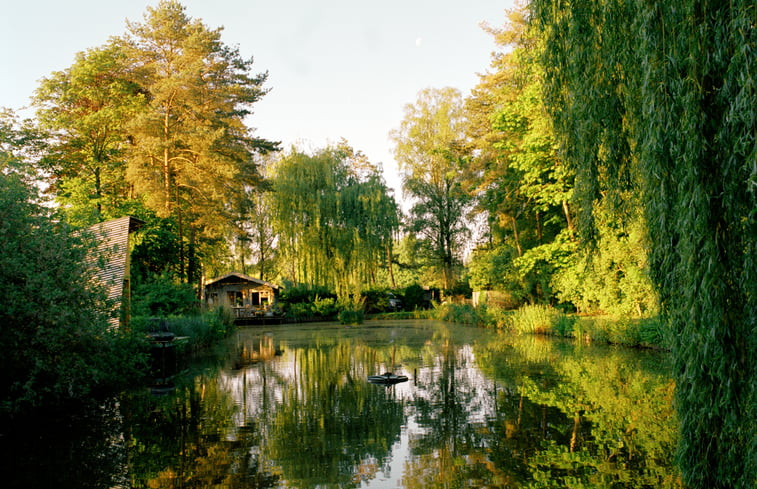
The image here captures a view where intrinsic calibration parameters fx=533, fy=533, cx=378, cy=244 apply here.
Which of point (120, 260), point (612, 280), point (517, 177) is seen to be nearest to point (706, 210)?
point (120, 260)

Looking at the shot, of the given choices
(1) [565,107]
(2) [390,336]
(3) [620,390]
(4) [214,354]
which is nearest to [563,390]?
(3) [620,390]

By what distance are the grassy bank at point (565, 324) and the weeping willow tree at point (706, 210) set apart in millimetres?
6602

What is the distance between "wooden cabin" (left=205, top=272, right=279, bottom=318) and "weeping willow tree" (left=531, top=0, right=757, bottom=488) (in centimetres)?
3688

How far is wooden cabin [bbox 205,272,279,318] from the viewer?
41.3 m

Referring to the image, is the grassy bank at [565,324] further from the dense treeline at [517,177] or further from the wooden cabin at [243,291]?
the wooden cabin at [243,291]

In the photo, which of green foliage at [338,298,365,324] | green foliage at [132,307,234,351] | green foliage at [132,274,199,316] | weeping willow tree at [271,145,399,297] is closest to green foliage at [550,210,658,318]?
green foliage at [132,307,234,351]

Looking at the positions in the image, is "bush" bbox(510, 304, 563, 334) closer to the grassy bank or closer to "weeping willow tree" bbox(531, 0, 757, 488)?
A: the grassy bank

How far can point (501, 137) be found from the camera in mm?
26031

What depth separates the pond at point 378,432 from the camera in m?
6.22

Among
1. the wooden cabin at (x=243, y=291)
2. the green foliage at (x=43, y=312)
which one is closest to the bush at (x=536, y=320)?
the green foliage at (x=43, y=312)

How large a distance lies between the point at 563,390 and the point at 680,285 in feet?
21.0

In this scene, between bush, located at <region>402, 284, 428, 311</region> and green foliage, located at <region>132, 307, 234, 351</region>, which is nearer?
green foliage, located at <region>132, 307, 234, 351</region>

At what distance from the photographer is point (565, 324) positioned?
2158cm

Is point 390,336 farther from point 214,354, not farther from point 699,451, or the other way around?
point 699,451
